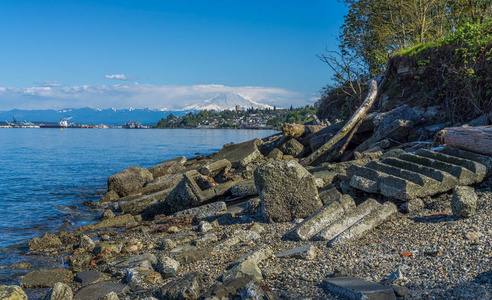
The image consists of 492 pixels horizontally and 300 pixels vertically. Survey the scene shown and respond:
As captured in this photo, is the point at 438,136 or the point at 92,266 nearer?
the point at 92,266

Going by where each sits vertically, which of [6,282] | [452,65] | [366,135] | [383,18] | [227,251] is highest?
[383,18]

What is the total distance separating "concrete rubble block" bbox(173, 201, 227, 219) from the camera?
11391 millimetres

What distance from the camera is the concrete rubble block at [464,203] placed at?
7.07 meters

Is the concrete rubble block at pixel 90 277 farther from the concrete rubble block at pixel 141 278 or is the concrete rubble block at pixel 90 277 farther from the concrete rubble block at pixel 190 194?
the concrete rubble block at pixel 190 194

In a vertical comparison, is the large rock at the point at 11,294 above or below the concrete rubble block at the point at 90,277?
above

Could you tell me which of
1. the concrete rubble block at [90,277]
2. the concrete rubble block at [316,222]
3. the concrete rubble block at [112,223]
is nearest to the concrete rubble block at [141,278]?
the concrete rubble block at [90,277]

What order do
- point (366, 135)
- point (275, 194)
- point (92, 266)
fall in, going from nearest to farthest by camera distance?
1. point (92, 266)
2. point (275, 194)
3. point (366, 135)

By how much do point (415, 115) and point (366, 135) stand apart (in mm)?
2622

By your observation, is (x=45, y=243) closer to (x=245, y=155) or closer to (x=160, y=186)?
(x=160, y=186)

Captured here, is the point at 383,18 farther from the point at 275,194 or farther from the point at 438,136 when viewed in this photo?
the point at 275,194

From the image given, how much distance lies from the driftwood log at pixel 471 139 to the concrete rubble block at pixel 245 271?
6.76m

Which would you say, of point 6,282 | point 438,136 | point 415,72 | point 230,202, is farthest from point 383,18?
point 6,282

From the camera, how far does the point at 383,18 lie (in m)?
25.5

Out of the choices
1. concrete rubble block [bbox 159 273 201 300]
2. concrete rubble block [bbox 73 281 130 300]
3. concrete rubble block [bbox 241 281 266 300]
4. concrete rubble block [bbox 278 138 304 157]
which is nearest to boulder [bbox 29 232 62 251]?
concrete rubble block [bbox 73 281 130 300]
